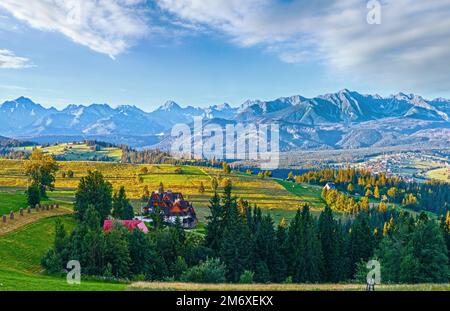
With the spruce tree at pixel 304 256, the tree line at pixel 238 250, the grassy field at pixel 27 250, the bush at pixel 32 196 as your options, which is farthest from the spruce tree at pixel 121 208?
the spruce tree at pixel 304 256

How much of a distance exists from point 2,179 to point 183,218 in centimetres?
9650

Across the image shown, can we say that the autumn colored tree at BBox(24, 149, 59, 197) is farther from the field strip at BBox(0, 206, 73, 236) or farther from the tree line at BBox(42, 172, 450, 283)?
the tree line at BBox(42, 172, 450, 283)

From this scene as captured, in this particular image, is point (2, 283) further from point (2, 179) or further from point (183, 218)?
point (2, 179)

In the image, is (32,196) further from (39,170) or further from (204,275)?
(204,275)

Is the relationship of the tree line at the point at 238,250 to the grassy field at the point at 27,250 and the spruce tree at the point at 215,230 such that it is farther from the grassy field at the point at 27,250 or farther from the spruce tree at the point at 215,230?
the grassy field at the point at 27,250

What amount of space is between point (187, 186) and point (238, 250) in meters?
114

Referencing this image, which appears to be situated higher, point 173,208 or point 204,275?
point 204,275

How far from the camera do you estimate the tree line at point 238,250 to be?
40.9m

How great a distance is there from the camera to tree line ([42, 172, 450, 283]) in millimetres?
40906

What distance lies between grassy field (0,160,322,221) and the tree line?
187 ft

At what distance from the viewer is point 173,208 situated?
105188 millimetres

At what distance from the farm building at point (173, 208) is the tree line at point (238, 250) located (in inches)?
1106

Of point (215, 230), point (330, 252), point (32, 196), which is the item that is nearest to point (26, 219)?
point (32, 196)
